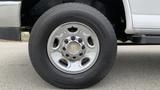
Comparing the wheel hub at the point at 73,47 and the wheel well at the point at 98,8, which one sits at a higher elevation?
the wheel well at the point at 98,8

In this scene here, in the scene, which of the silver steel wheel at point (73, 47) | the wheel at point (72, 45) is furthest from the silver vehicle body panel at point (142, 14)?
the silver steel wheel at point (73, 47)

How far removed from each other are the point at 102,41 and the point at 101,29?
0.47 ft

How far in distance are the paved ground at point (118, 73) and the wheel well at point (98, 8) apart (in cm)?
59

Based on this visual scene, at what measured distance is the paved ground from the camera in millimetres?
4695

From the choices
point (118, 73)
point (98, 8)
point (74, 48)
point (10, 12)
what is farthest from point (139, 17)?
point (10, 12)

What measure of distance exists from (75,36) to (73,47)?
14 centimetres

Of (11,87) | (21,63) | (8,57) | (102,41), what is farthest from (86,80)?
(8,57)

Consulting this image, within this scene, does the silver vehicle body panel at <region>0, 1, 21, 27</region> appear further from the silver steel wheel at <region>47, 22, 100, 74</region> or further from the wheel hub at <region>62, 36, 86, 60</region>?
the wheel hub at <region>62, 36, 86, 60</region>

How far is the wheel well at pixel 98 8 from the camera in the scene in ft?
16.4

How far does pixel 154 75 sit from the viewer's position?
529 centimetres

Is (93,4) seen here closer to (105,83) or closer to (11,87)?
(105,83)

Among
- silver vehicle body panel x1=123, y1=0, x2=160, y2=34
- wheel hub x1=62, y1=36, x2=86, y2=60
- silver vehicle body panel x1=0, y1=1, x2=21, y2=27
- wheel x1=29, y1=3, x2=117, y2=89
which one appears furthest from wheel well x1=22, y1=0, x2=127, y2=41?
wheel hub x1=62, y1=36, x2=86, y2=60

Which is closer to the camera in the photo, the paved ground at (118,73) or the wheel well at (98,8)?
the paved ground at (118,73)

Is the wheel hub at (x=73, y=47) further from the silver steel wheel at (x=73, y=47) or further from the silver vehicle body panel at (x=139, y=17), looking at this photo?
the silver vehicle body panel at (x=139, y=17)
